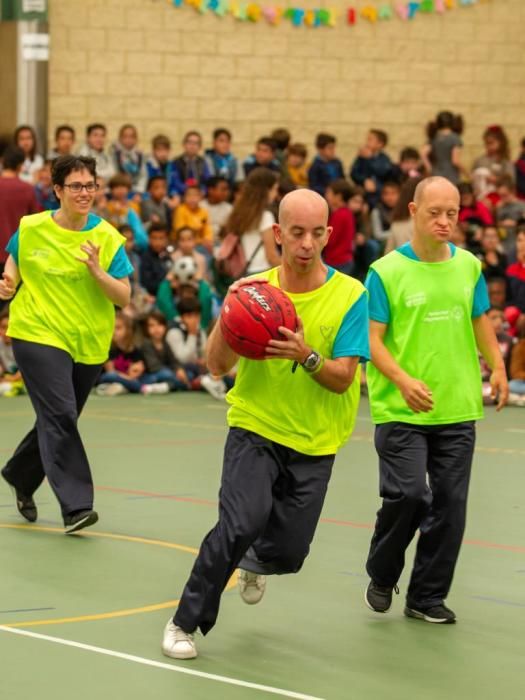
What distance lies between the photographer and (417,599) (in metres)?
6.98

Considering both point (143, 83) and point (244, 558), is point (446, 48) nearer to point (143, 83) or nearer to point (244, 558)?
point (143, 83)

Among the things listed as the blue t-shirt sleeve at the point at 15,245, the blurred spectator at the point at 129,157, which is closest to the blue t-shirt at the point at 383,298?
the blue t-shirt sleeve at the point at 15,245

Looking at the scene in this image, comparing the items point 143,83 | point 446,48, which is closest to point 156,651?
point 143,83

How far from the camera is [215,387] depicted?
17.1 meters

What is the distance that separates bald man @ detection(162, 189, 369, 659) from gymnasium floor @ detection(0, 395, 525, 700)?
329 millimetres

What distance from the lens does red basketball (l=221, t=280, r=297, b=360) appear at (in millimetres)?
5934

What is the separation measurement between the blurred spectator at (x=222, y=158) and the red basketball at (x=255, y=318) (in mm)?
15005

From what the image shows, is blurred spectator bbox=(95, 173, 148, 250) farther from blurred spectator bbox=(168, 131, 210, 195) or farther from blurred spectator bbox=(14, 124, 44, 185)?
blurred spectator bbox=(168, 131, 210, 195)

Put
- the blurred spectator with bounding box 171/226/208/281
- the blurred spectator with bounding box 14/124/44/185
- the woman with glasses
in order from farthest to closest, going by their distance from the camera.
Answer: the blurred spectator with bounding box 14/124/44/185
the blurred spectator with bounding box 171/226/208/281
the woman with glasses

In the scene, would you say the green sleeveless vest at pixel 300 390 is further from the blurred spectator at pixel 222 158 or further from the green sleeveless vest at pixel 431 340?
the blurred spectator at pixel 222 158

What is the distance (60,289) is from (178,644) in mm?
3366

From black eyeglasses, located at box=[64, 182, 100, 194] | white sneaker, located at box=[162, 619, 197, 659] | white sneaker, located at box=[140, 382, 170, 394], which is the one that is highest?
black eyeglasses, located at box=[64, 182, 100, 194]

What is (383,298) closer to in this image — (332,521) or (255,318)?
(255,318)

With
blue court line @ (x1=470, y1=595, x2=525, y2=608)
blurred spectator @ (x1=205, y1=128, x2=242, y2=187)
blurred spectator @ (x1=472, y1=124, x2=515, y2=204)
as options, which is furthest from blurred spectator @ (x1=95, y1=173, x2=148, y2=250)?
blue court line @ (x1=470, y1=595, x2=525, y2=608)
